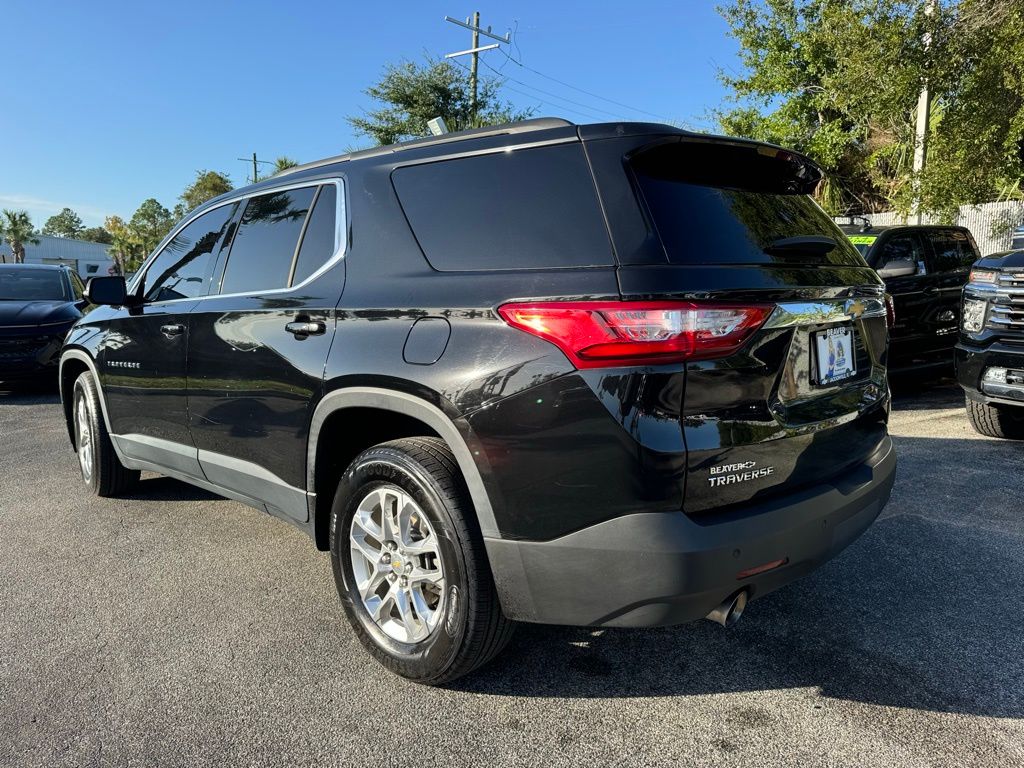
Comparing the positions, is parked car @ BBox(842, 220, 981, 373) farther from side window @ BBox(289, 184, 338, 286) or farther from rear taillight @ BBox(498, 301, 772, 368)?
rear taillight @ BBox(498, 301, 772, 368)

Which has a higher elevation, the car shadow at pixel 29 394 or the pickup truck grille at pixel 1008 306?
the pickup truck grille at pixel 1008 306

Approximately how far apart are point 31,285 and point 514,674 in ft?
32.5

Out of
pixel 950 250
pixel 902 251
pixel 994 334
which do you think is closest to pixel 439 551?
pixel 994 334

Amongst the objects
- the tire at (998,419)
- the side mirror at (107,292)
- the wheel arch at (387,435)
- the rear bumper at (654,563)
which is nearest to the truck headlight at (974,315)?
the tire at (998,419)

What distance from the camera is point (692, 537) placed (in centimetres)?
196

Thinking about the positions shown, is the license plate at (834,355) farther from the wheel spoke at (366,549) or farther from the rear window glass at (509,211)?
the wheel spoke at (366,549)

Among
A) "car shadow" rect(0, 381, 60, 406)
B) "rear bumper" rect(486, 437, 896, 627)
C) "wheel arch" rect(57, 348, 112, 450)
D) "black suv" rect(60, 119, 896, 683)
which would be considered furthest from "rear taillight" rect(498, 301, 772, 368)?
"car shadow" rect(0, 381, 60, 406)

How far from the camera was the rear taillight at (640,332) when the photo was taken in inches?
76.8

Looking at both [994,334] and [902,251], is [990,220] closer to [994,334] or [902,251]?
[902,251]

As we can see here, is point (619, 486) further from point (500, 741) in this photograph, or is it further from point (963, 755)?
point (963, 755)

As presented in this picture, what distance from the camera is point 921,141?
13547 mm

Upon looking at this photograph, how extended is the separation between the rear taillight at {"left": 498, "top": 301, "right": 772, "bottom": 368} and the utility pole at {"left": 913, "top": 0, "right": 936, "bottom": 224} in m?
13.4

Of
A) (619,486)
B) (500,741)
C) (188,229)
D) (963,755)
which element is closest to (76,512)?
(188,229)

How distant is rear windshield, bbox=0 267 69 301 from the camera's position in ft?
31.2
